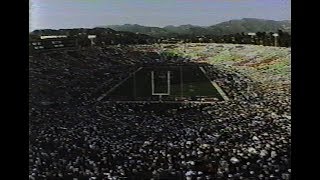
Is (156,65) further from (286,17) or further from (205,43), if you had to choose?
(286,17)

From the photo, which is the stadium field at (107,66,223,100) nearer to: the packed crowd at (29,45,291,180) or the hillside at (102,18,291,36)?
the packed crowd at (29,45,291,180)

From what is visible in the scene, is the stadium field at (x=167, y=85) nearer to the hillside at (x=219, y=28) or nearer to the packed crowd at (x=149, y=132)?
the packed crowd at (x=149, y=132)

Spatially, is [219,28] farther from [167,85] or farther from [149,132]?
[149,132]

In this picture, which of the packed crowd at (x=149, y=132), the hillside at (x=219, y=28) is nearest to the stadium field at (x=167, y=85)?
the packed crowd at (x=149, y=132)

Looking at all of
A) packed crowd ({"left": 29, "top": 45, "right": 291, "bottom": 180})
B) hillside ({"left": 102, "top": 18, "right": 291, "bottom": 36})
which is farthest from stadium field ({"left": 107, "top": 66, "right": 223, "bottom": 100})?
hillside ({"left": 102, "top": 18, "right": 291, "bottom": 36})

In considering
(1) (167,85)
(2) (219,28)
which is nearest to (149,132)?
(1) (167,85)

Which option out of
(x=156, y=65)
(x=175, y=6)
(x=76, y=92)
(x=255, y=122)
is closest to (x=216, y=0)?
(x=175, y=6)
